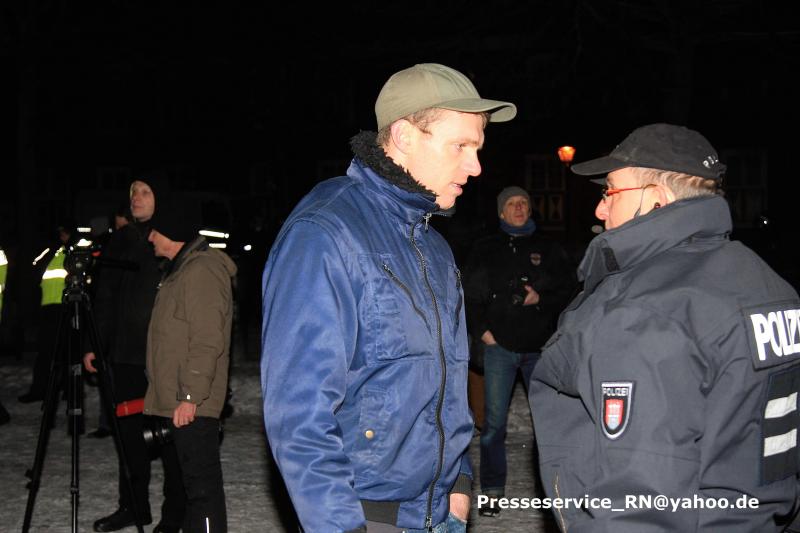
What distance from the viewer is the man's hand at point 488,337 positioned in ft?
23.1

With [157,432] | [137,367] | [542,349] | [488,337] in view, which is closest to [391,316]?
[542,349]

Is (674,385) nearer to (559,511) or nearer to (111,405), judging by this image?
(559,511)

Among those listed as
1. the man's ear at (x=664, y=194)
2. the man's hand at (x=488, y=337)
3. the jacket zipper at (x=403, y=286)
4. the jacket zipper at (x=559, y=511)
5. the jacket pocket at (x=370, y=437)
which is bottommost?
the jacket zipper at (x=559, y=511)

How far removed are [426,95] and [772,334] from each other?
1.21 metres

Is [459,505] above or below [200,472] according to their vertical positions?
above

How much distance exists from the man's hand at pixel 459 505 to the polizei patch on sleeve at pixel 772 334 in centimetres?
114

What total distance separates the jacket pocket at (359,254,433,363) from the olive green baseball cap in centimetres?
47

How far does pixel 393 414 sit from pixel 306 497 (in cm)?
35

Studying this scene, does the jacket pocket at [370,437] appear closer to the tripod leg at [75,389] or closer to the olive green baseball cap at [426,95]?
the olive green baseball cap at [426,95]

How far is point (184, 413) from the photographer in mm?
5398

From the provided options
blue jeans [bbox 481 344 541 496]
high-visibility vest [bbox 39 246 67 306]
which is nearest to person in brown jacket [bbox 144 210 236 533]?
blue jeans [bbox 481 344 541 496]

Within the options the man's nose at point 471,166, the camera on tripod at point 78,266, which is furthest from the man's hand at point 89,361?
the man's nose at point 471,166

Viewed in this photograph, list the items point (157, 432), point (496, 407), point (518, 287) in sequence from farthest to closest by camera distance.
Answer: point (518, 287), point (496, 407), point (157, 432)

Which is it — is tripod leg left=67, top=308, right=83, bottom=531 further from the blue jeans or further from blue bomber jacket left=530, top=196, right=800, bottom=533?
blue bomber jacket left=530, top=196, right=800, bottom=533
